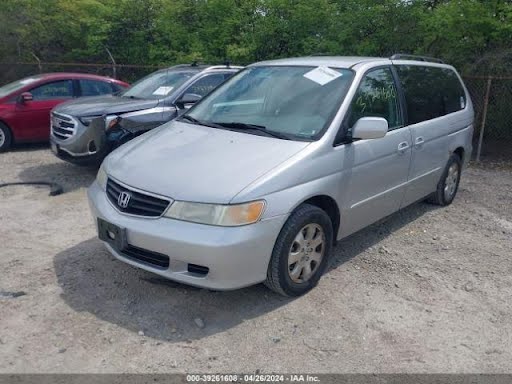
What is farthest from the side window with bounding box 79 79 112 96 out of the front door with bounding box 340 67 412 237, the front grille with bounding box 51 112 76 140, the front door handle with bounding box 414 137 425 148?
the front door handle with bounding box 414 137 425 148

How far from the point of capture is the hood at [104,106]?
6977 mm

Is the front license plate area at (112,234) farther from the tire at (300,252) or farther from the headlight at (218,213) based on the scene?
the tire at (300,252)

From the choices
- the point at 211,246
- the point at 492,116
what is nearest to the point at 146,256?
the point at 211,246

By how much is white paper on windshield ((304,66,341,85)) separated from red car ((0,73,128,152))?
6158mm

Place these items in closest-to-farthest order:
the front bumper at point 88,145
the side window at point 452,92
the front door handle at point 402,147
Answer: the front door handle at point 402,147, the side window at point 452,92, the front bumper at point 88,145

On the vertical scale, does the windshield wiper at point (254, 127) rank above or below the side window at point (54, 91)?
above

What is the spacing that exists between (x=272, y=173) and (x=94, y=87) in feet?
23.4

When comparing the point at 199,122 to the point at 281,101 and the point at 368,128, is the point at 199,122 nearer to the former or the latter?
the point at 281,101

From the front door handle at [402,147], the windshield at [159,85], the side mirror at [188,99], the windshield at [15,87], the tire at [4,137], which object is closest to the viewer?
the front door handle at [402,147]

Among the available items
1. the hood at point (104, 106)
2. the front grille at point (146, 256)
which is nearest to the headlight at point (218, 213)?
the front grille at point (146, 256)

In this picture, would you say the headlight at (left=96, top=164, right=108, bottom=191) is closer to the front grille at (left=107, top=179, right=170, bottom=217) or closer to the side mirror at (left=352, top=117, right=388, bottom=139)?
the front grille at (left=107, top=179, right=170, bottom=217)

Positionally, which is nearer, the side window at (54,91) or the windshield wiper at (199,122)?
the windshield wiper at (199,122)

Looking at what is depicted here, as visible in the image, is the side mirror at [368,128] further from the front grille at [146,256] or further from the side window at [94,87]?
the side window at [94,87]

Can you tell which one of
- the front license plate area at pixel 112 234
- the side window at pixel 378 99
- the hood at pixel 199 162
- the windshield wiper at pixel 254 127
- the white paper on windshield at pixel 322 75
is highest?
the white paper on windshield at pixel 322 75
